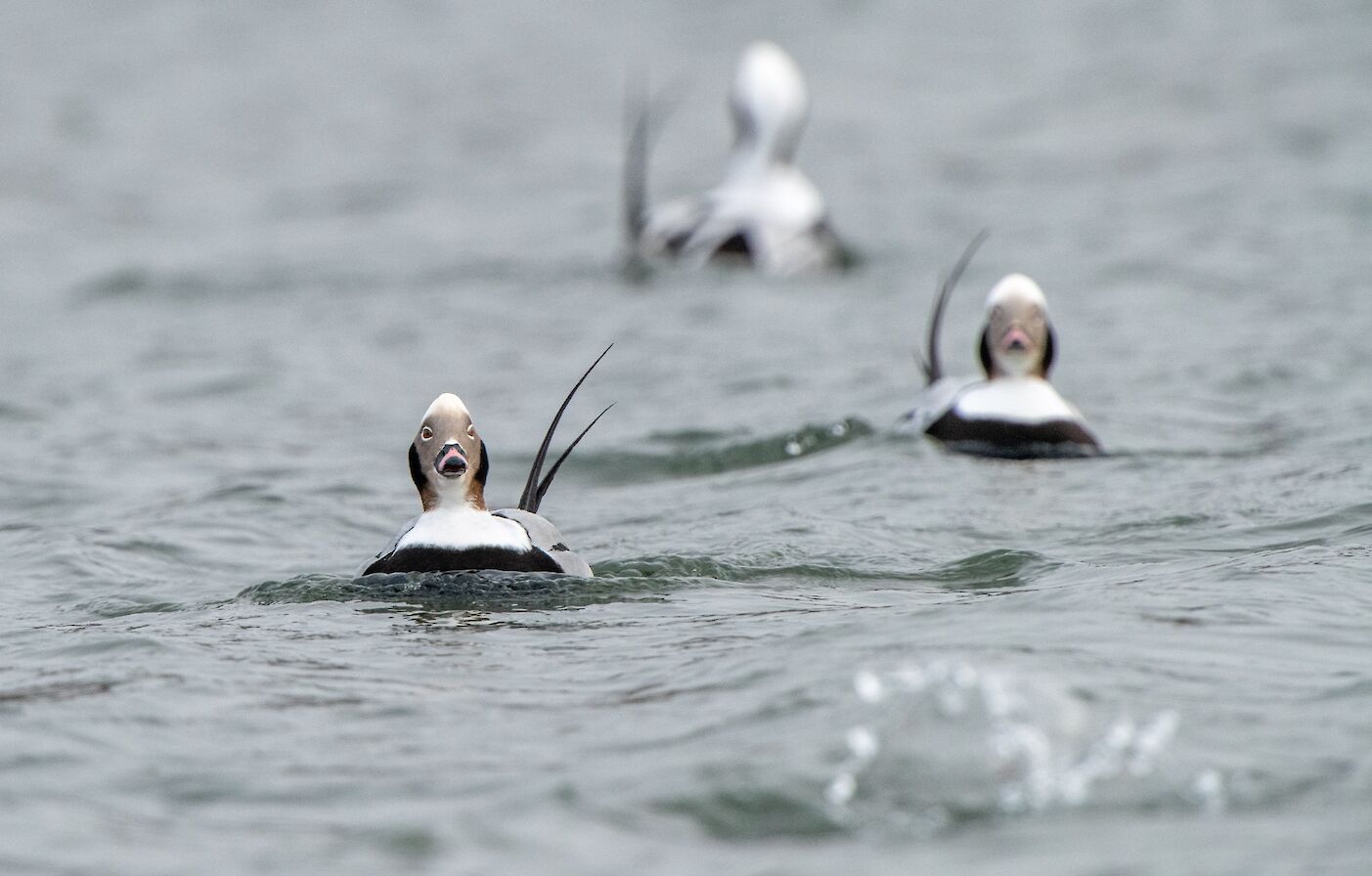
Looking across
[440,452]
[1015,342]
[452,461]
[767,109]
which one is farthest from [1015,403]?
[767,109]

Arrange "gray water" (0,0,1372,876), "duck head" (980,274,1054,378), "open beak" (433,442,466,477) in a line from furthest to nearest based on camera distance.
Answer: "duck head" (980,274,1054,378) → "open beak" (433,442,466,477) → "gray water" (0,0,1372,876)

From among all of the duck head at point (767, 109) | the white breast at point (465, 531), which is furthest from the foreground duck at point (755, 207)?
the white breast at point (465, 531)

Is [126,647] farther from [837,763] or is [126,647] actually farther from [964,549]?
[964,549]

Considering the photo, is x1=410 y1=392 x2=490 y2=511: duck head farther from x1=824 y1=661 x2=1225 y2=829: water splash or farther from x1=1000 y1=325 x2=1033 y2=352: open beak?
x1=1000 y1=325 x2=1033 y2=352: open beak

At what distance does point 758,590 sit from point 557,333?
5.88 m

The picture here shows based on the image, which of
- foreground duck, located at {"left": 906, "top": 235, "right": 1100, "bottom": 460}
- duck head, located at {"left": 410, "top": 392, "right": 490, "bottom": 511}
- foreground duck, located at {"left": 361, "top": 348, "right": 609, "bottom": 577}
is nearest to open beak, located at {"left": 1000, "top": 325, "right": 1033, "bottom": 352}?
foreground duck, located at {"left": 906, "top": 235, "right": 1100, "bottom": 460}

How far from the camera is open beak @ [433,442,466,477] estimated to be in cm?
639

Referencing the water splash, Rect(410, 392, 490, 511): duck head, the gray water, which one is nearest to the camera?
the water splash

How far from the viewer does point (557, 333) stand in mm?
12438

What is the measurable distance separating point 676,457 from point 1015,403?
1.50 m

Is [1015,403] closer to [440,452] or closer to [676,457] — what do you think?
[676,457]

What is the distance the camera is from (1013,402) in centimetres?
883

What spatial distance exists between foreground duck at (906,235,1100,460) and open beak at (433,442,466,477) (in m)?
2.99

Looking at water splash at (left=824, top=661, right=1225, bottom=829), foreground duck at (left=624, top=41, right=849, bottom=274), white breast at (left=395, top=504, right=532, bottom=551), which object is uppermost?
foreground duck at (left=624, top=41, right=849, bottom=274)
